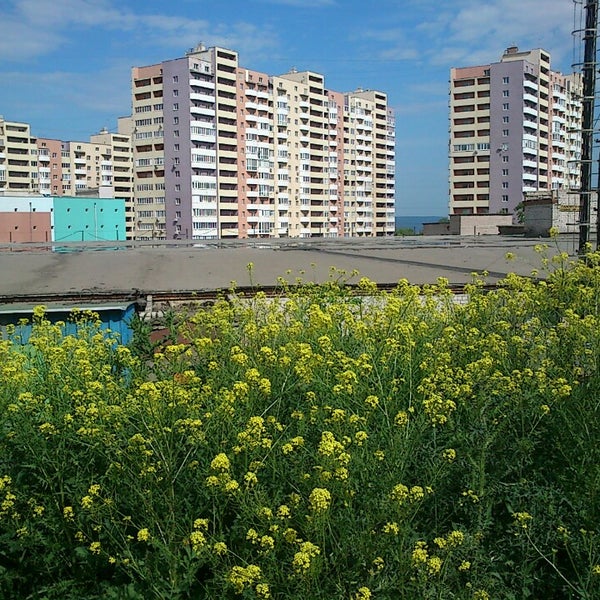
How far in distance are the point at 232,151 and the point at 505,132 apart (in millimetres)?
30247

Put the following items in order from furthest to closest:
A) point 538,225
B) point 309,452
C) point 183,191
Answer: point 183,191 < point 538,225 < point 309,452

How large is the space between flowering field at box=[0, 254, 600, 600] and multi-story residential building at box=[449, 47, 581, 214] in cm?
7650

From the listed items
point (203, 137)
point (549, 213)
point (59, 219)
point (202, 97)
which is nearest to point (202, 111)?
point (202, 97)

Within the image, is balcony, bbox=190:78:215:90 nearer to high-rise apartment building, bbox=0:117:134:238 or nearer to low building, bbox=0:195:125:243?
low building, bbox=0:195:125:243

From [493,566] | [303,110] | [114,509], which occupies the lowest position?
[493,566]

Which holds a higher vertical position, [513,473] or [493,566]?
[513,473]

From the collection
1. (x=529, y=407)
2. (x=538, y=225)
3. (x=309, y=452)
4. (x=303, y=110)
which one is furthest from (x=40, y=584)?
(x=303, y=110)

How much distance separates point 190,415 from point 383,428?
894 mm

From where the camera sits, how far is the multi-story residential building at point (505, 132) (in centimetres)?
7938

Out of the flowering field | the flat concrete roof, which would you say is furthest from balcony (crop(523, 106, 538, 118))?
the flowering field

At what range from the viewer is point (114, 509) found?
10.2ft

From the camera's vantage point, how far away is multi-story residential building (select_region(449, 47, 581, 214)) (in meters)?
79.4

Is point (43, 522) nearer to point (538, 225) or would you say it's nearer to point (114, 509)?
point (114, 509)

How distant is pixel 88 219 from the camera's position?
64375mm
